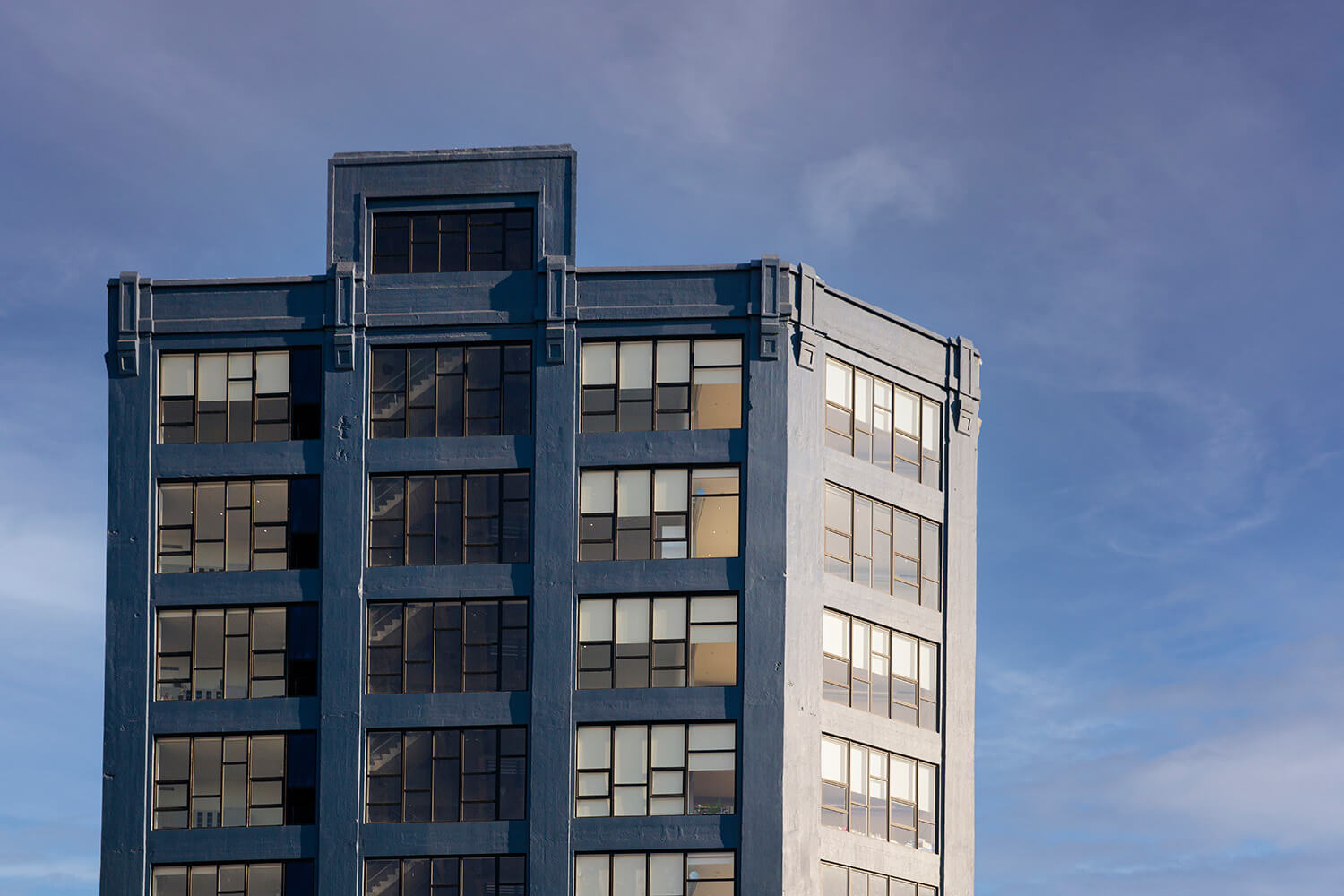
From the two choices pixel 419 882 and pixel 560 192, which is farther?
pixel 560 192

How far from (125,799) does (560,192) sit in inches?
989

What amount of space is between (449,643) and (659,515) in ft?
26.7

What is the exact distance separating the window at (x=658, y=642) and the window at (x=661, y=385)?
595 cm

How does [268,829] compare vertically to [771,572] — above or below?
below

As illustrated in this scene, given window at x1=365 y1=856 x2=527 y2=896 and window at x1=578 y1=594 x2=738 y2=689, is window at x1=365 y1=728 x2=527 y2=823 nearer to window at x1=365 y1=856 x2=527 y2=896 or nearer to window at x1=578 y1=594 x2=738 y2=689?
window at x1=365 y1=856 x2=527 y2=896

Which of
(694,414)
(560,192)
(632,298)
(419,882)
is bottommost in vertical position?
(419,882)

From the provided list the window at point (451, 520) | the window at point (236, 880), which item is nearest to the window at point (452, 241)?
the window at point (451, 520)

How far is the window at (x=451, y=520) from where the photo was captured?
207ft

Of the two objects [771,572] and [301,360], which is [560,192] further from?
[771,572]

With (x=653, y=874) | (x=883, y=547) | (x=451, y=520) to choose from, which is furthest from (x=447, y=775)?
(x=883, y=547)

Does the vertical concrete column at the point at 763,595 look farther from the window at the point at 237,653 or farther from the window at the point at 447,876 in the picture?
the window at the point at 237,653

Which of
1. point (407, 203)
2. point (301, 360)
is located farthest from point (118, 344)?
point (407, 203)

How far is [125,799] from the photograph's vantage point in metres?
62.3

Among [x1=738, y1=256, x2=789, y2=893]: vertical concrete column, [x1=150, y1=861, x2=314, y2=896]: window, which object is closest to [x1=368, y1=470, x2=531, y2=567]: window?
[x1=738, y1=256, x2=789, y2=893]: vertical concrete column
